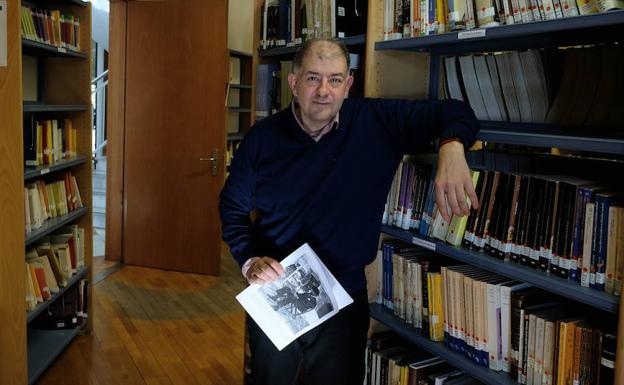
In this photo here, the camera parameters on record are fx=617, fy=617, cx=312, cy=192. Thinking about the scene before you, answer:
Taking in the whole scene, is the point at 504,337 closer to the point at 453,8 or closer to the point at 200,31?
the point at 453,8

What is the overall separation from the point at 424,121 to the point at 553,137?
39cm

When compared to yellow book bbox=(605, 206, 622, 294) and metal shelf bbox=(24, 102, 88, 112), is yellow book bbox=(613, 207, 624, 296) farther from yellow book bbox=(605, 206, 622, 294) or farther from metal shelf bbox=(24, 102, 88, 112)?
metal shelf bbox=(24, 102, 88, 112)

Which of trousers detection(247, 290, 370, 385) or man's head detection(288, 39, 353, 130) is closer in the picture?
man's head detection(288, 39, 353, 130)

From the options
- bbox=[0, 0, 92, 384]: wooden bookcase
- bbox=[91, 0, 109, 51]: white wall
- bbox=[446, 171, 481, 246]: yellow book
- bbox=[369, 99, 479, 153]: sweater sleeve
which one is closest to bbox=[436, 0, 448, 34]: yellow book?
bbox=[369, 99, 479, 153]: sweater sleeve

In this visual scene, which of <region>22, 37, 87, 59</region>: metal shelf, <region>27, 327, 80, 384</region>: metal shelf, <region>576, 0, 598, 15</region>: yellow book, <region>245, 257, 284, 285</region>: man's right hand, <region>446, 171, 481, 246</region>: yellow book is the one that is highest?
<region>22, 37, 87, 59</region>: metal shelf

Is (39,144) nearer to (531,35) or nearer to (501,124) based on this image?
(501,124)

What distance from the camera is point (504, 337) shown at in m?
1.76

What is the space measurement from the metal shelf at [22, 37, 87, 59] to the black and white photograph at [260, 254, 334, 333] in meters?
1.78

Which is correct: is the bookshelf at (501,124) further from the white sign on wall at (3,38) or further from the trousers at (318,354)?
the white sign on wall at (3,38)

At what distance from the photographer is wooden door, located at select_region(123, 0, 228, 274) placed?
16.1 ft

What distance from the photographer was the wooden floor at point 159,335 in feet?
10.5

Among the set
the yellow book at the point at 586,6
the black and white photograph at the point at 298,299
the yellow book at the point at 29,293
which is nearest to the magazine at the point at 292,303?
the black and white photograph at the point at 298,299

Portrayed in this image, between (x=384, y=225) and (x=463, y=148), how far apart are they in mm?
659

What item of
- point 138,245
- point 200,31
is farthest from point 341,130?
point 138,245
